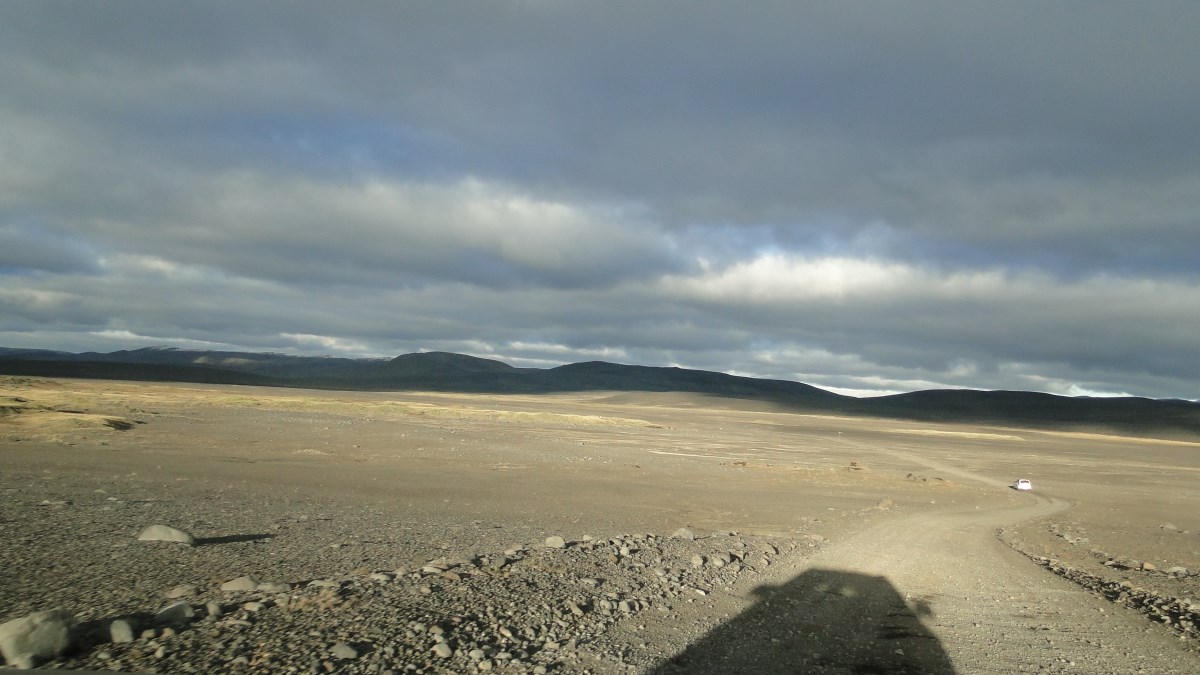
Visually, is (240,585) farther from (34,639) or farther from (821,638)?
(821,638)

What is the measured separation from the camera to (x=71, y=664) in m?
5.21

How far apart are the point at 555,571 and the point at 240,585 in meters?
3.62

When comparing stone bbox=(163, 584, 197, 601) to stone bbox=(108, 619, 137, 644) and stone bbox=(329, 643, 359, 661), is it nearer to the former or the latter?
stone bbox=(108, 619, 137, 644)

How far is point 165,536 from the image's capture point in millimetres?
9375

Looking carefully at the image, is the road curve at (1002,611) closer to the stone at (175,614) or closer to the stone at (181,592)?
the stone at (175,614)

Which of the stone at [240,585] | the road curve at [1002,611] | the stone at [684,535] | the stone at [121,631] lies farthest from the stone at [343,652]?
the stone at [684,535]

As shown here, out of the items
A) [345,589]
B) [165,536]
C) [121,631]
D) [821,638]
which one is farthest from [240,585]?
[821,638]

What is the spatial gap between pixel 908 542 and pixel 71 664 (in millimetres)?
13371

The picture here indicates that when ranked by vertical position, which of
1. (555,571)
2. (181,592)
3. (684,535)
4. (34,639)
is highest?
(34,639)

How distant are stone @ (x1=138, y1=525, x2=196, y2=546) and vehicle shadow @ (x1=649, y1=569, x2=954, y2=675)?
663cm

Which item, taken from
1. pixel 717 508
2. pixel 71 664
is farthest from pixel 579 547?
pixel 717 508

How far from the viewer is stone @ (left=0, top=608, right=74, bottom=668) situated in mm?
5113

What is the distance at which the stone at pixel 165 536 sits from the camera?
9328mm

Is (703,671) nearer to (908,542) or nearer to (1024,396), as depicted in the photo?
(908,542)
